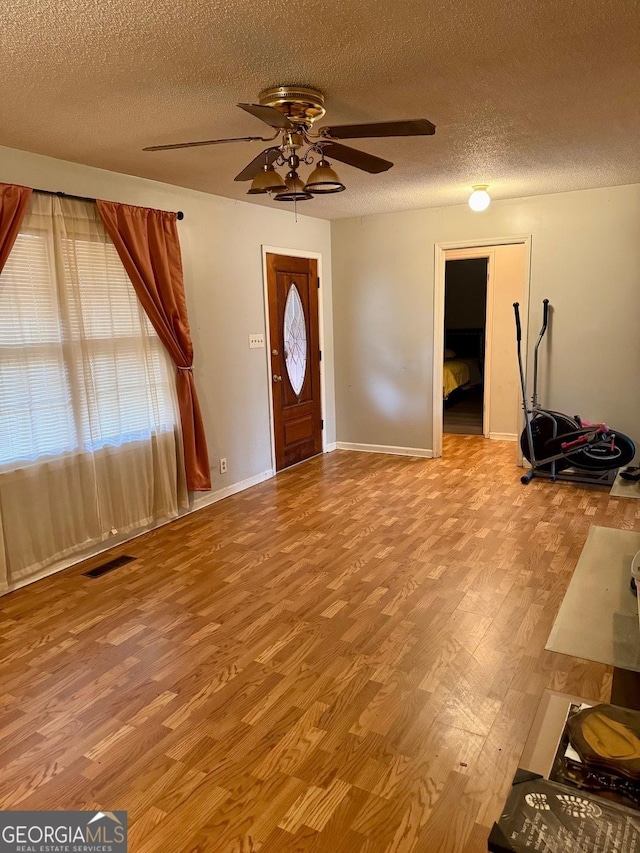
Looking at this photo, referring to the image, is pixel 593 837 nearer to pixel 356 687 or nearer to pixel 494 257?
pixel 356 687

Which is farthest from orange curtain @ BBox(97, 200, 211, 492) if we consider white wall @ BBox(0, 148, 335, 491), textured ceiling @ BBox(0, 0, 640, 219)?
textured ceiling @ BBox(0, 0, 640, 219)

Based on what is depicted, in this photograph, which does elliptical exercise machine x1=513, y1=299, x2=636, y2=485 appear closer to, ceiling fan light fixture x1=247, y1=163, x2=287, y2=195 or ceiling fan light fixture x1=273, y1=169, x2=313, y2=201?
ceiling fan light fixture x1=273, y1=169, x2=313, y2=201

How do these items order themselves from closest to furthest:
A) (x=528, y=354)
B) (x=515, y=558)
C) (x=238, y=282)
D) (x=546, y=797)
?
(x=546, y=797) → (x=515, y=558) → (x=238, y=282) → (x=528, y=354)

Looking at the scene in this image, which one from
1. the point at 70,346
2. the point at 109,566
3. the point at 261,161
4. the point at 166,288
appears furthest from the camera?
the point at 166,288

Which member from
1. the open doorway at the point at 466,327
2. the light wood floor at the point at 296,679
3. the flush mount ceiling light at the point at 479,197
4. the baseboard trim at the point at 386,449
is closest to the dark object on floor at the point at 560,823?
the light wood floor at the point at 296,679

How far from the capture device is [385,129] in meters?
2.29

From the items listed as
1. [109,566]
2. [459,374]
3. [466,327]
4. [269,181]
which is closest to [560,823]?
[269,181]

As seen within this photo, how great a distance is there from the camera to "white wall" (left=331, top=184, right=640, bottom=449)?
4941 millimetres

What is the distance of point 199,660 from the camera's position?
8.54 feet

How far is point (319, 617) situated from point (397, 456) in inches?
136

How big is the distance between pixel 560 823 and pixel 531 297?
483cm

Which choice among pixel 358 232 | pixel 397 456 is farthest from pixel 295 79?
pixel 397 456

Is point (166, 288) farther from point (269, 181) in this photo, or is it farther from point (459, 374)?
point (459, 374)

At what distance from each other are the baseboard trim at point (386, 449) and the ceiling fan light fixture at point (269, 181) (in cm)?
392
